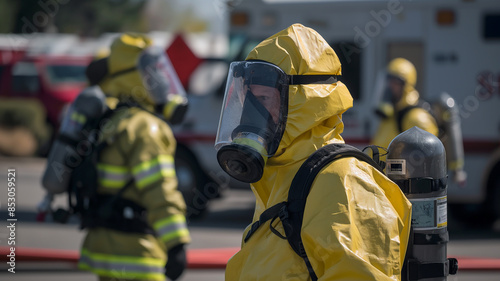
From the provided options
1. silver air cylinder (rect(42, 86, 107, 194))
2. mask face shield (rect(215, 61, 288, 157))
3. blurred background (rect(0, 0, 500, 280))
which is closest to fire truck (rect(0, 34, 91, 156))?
blurred background (rect(0, 0, 500, 280))

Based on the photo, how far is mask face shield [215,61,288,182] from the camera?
87.1 inches

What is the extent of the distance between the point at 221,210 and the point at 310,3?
3.53 meters

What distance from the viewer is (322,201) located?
80.7 inches

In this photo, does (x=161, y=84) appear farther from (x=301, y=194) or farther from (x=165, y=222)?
(x=301, y=194)

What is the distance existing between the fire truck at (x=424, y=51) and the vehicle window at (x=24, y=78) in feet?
33.0

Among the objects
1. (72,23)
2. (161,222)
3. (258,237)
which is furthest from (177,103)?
(72,23)

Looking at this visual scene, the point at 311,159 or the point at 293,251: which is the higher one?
the point at 311,159

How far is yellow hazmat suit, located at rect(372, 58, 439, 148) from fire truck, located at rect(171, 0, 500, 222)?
1.42m

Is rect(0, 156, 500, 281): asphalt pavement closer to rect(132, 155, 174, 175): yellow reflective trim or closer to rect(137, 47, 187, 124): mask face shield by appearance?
rect(137, 47, 187, 124): mask face shield

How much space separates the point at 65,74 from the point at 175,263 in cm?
1550

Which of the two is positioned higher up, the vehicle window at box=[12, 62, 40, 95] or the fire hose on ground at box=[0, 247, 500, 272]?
the vehicle window at box=[12, 62, 40, 95]

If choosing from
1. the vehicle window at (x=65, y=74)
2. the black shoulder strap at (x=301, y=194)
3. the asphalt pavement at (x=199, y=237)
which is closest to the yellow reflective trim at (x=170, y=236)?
the black shoulder strap at (x=301, y=194)

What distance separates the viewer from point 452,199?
9.12 metres

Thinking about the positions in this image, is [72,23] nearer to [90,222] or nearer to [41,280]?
[41,280]
